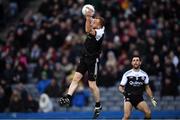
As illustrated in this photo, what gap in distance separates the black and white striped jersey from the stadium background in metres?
2.51

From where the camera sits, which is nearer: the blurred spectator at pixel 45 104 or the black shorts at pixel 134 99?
the black shorts at pixel 134 99

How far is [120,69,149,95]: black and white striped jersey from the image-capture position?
1538cm

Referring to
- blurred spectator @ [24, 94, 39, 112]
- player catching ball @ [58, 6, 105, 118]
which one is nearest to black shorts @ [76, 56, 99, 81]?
player catching ball @ [58, 6, 105, 118]

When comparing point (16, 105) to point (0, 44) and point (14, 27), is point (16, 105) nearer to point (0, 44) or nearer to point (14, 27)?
point (0, 44)

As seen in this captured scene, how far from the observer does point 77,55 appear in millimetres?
21906

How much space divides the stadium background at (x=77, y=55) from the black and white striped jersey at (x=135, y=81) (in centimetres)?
251

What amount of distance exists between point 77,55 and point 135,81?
672 cm

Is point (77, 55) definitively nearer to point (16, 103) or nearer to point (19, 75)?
point (19, 75)

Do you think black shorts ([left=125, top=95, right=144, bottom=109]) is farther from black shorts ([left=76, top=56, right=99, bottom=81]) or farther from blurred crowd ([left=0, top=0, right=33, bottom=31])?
blurred crowd ([left=0, top=0, right=33, bottom=31])

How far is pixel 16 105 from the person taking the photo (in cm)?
2027

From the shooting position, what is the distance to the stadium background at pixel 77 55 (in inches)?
795

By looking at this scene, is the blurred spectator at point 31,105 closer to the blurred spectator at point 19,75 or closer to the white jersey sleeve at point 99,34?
the blurred spectator at point 19,75

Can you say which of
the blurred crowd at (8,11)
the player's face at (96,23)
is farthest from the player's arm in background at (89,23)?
the blurred crowd at (8,11)

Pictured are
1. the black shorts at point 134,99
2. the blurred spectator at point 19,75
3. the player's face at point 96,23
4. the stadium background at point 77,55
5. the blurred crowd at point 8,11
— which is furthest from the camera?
the blurred crowd at point 8,11
